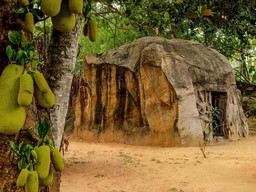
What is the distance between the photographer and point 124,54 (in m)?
11.2

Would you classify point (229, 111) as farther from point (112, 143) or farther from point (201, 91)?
point (112, 143)

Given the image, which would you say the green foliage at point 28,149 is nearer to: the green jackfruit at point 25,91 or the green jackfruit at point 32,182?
the green jackfruit at point 32,182

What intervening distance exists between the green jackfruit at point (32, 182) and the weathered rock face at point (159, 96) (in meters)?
7.89

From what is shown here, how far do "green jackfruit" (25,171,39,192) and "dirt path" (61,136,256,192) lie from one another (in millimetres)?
3711

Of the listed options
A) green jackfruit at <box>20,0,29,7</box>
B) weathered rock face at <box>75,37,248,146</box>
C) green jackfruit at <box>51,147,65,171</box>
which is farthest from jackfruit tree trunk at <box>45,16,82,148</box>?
weathered rock face at <box>75,37,248,146</box>

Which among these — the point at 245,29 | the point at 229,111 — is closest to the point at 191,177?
the point at 245,29

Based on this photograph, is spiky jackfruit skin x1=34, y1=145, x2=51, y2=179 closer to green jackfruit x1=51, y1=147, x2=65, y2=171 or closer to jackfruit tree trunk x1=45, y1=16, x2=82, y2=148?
green jackfruit x1=51, y1=147, x2=65, y2=171

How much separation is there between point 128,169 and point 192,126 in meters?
3.72

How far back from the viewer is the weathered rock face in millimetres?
9734

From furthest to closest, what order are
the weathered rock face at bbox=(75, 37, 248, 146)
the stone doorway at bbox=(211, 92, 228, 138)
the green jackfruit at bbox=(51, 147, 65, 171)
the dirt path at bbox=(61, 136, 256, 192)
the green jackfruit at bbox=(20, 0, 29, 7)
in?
the stone doorway at bbox=(211, 92, 228, 138) < the weathered rock face at bbox=(75, 37, 248, 146) < the dirt path at bbox=(61, 136, 256, 192) < the green jackfruit at bbox=(20, 0, 29, 7) < the green jackfruit at bbox=(51, 147, 65, 171)

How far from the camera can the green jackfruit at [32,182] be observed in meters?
1.28

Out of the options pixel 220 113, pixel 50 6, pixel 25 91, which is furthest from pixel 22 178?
pixel 220 113

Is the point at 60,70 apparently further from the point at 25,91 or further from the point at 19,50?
the point at 25,91

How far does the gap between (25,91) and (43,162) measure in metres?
0.26
